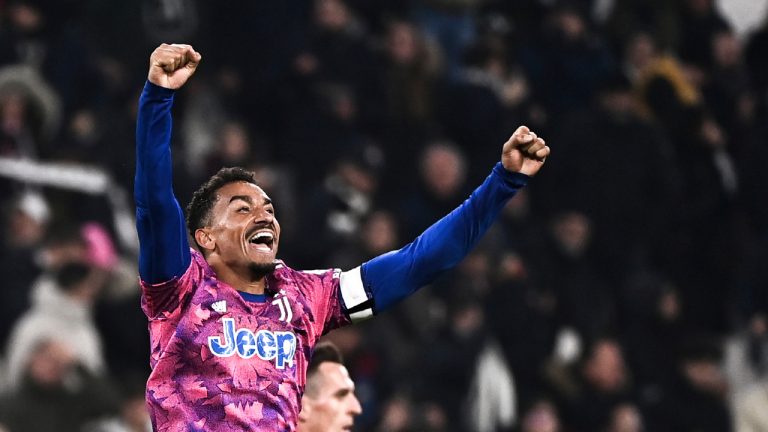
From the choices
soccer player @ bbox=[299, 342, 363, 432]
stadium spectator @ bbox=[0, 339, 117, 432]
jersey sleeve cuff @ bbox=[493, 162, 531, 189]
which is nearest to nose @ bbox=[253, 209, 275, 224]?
jersey sleeve cuff @ bbox=[493, 162, 531, 189]

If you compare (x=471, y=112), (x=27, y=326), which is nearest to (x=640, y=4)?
(x=471, y=112)

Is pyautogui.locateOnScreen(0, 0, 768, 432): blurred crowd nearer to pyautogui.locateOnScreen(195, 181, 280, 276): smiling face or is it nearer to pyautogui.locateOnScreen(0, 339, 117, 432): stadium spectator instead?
pyautogui.locateOnScreen(0, 339, 117, 432): stadium spectator

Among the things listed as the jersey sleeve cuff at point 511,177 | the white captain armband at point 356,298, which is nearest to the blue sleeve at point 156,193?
the white captain armband at point 356,298

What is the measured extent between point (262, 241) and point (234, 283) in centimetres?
14

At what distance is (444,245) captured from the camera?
463 centimetres

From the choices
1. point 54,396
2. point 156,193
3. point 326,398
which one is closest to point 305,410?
point 326,398

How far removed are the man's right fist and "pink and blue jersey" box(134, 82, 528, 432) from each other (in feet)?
0.10

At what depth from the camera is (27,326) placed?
7.62m

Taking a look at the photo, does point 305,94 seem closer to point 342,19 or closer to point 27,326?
point 342,19

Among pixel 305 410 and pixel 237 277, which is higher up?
pixel 237 277

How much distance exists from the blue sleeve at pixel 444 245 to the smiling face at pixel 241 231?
38 cm

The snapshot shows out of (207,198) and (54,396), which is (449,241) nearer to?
(207,198)

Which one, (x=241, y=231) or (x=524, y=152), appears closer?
(x=241, y=231)

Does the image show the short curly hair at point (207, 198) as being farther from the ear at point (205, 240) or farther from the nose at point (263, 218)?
the nose at point (263, 218)
